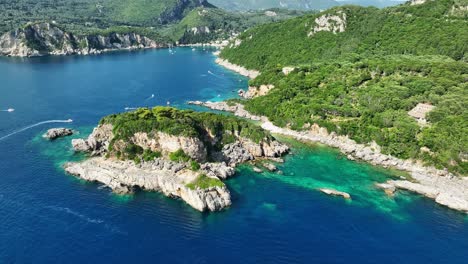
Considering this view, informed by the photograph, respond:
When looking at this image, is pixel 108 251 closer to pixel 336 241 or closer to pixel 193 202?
pixel 193 202

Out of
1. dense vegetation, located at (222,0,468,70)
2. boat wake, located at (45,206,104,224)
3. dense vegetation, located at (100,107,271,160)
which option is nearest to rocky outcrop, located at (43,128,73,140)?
dense vegetation, located at (100,107,271,160)

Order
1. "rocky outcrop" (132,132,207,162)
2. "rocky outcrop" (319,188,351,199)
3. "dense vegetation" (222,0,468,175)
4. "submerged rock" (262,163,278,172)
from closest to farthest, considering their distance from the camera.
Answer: "rocky outcrop" (319,188,351,199), "rocky outcrop" (132,132,207,162), "submerged rock" (262,163,278,172), "dense vegetation" (222,0,468,175)

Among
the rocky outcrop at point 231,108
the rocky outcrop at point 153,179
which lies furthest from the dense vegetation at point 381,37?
the rocky outcrop at point 153,179

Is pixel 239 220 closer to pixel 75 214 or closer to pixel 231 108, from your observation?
pixel 75 214

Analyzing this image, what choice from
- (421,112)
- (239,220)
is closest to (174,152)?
(239,220)

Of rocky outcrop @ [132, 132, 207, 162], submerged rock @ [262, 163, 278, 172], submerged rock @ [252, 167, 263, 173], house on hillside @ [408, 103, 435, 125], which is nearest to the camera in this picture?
rocky outcrop @ [132, 132, 207, 162]

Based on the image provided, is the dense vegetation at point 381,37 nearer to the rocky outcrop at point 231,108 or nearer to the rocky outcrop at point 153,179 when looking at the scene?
the rocky outcrop at point 231,108

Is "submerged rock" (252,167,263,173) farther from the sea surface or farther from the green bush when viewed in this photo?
the green bush
